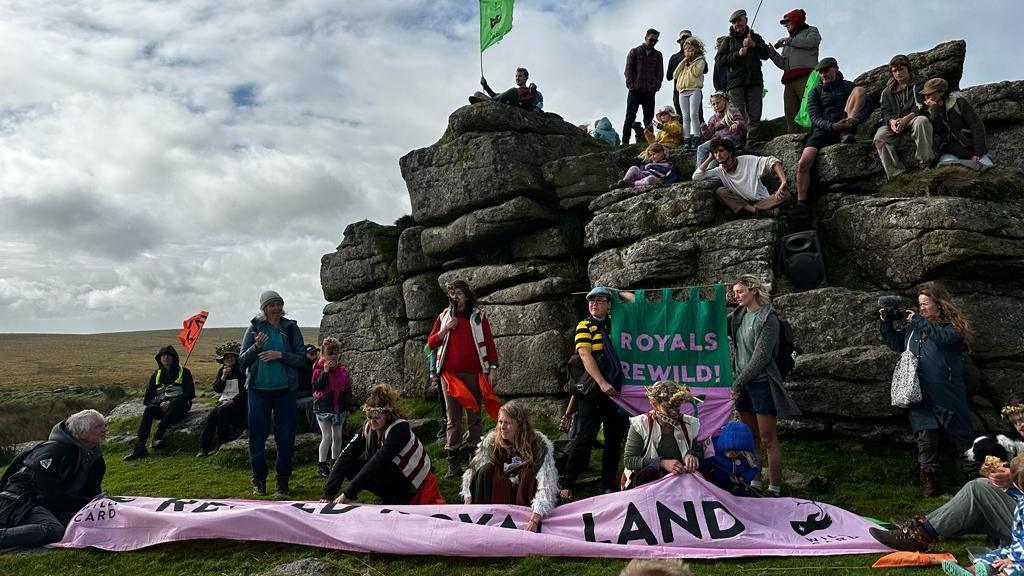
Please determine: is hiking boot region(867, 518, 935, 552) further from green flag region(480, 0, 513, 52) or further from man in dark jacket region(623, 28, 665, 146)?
green flag region(480, 0, 513, 52)

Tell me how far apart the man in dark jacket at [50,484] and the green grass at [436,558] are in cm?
41

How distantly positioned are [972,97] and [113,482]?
61.7ft

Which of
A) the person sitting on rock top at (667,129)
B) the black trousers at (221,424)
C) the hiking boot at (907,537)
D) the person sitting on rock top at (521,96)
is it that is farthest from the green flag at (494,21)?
the hiking boot at (907,537)

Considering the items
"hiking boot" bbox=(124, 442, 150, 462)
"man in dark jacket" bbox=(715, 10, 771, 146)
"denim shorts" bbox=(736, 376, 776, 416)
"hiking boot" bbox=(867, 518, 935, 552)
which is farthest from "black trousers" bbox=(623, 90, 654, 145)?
"hiking boot" bbox=(124, 442, 150, 462)

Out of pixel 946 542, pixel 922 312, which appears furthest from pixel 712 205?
pixel 946 542

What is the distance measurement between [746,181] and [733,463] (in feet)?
23.2

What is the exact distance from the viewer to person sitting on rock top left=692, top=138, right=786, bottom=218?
13000 mm

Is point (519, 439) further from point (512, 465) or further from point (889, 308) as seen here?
point (889, 308)

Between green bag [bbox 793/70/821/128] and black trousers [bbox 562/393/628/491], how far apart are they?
9431mm

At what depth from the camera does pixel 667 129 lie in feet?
58.8

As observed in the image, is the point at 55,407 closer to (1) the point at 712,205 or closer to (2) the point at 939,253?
(1) the point at 712,205

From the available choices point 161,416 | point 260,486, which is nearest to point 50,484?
point 260,486

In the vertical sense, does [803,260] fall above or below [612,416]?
above

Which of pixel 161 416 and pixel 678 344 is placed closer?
pixel 678 344
